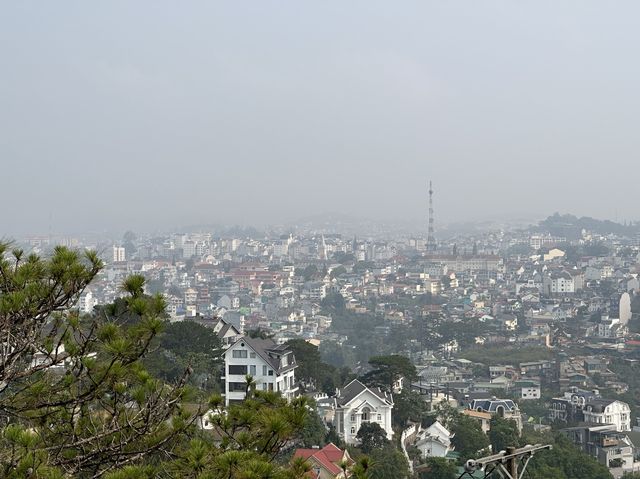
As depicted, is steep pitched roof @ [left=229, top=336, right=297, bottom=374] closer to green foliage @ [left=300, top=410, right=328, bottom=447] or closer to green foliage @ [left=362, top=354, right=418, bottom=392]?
green foliage @ [left=300, top=410, right=328, bottom=447]

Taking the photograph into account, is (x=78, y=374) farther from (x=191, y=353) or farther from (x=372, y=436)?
(x=191, y=353)

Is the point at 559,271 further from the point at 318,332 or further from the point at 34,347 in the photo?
the point at 34,347

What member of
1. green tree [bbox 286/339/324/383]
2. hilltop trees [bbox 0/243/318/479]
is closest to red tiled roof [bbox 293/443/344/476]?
green tree [bbox 286/339/324/383]

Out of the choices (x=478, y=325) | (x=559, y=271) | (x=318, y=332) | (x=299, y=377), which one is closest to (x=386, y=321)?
(x=318, y=332)

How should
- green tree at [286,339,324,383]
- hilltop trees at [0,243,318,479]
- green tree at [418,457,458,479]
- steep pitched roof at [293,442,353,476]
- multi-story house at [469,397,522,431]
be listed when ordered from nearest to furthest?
hilltop trees at [0,243,318,479], steep pitched roof at [293,442,353,476], green tree at [418,457,458,479], green tree at [286,339,324,383], multi-story house at [469,397,522,431]

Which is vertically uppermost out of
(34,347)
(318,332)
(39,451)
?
(34,347)

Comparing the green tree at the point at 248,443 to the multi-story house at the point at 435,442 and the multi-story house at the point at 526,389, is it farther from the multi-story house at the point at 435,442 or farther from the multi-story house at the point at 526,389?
the multi-story house at the point at 526,389

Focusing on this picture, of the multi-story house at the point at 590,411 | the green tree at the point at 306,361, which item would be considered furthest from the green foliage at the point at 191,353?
the multi-story house at the point at 590,411

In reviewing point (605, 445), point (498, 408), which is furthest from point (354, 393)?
point (605, 445)
